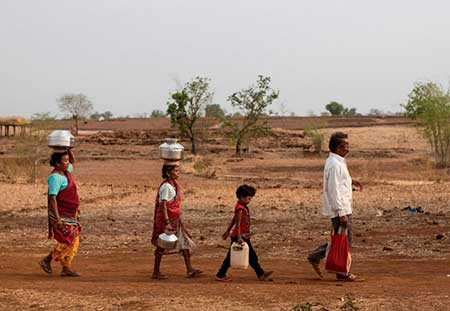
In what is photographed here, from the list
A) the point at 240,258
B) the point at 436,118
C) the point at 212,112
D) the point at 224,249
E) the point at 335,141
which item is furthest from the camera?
the point at 212,112

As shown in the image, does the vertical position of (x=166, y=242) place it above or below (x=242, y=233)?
below

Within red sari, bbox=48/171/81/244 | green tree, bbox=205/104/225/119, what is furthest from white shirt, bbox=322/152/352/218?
green tree, bbox=205/104/225/119

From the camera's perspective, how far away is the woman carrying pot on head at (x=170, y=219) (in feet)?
30.0

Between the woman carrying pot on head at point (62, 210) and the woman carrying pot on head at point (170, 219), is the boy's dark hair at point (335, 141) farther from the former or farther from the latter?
the woman carrying pot on head at point (62, 210)

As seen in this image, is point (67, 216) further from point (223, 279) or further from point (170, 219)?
point (223, 279)

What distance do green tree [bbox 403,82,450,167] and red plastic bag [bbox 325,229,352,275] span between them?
109ft

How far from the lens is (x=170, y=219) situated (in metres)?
9.23

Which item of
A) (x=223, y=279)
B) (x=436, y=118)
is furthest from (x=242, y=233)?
(x=436, y=118)

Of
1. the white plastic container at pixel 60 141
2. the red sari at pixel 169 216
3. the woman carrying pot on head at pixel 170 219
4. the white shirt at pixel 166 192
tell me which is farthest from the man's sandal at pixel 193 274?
the white plastic container at pixel 60 141

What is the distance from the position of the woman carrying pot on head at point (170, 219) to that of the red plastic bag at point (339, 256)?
1.67 meters

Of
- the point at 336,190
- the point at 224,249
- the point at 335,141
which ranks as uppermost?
the point at 335,141

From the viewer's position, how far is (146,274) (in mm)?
9656

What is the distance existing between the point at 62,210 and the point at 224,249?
12.2ft

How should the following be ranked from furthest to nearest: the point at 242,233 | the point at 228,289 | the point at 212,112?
the point at 212,112 → the point at 242,233 → the point at 228,289
